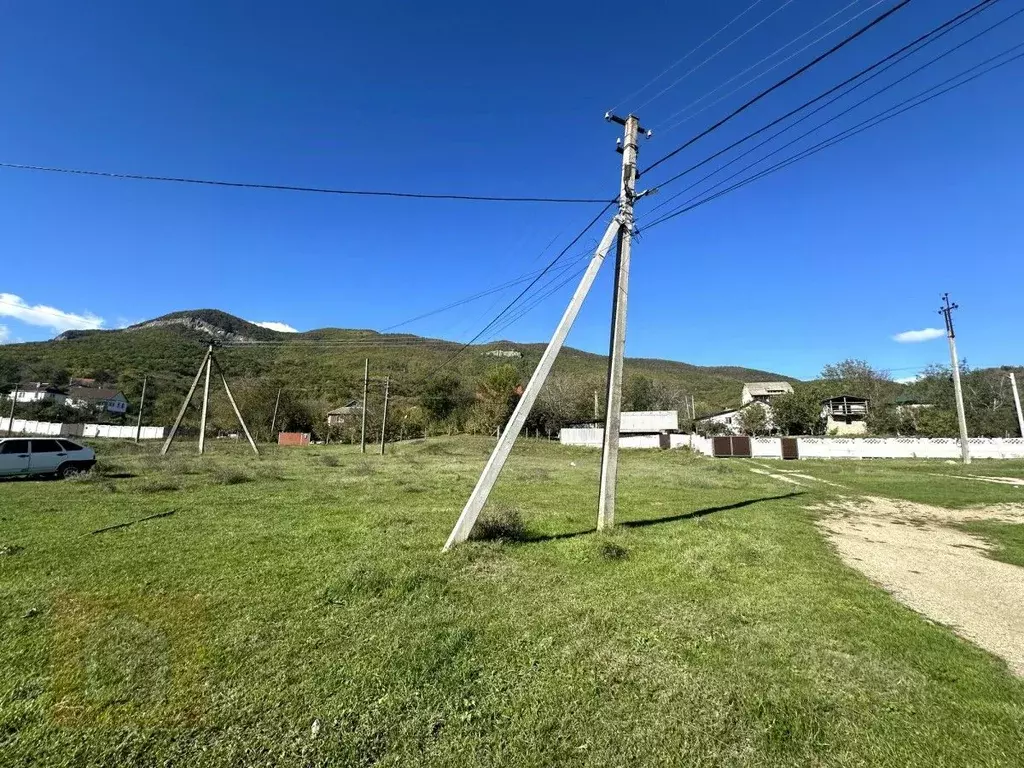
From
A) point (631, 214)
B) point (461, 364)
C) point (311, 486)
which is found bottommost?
point (311, 486)

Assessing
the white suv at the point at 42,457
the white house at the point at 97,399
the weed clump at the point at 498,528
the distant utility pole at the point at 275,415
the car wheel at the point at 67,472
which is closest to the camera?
the weed clump at the point at 498,528

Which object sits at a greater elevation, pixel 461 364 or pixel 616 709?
pixel 461 364

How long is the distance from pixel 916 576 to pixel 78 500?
17423mm

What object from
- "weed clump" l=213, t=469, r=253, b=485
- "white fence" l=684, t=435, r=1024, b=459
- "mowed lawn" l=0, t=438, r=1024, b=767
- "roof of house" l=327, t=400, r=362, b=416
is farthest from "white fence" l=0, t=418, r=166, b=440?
"white fence" l=684, t=435, r=1024, b=459

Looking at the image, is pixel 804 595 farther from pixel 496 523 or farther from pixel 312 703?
pixel 312 703

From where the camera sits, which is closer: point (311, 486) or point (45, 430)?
point (311, 486)

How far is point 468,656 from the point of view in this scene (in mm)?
4223

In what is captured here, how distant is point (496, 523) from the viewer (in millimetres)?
8570

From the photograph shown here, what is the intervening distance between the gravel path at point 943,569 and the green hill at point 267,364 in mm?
50402

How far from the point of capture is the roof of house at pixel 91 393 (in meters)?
72.2

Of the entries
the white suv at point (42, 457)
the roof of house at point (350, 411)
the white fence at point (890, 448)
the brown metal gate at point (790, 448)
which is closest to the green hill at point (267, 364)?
the roof of house at point (350, 411)

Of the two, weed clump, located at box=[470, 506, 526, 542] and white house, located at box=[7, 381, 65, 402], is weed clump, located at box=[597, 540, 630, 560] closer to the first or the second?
weed clump, located at box=[470, 506, 526, 542]

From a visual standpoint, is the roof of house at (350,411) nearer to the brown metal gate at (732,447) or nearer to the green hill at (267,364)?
the green hill at (267,364)

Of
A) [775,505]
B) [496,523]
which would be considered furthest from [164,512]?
[775,505]
